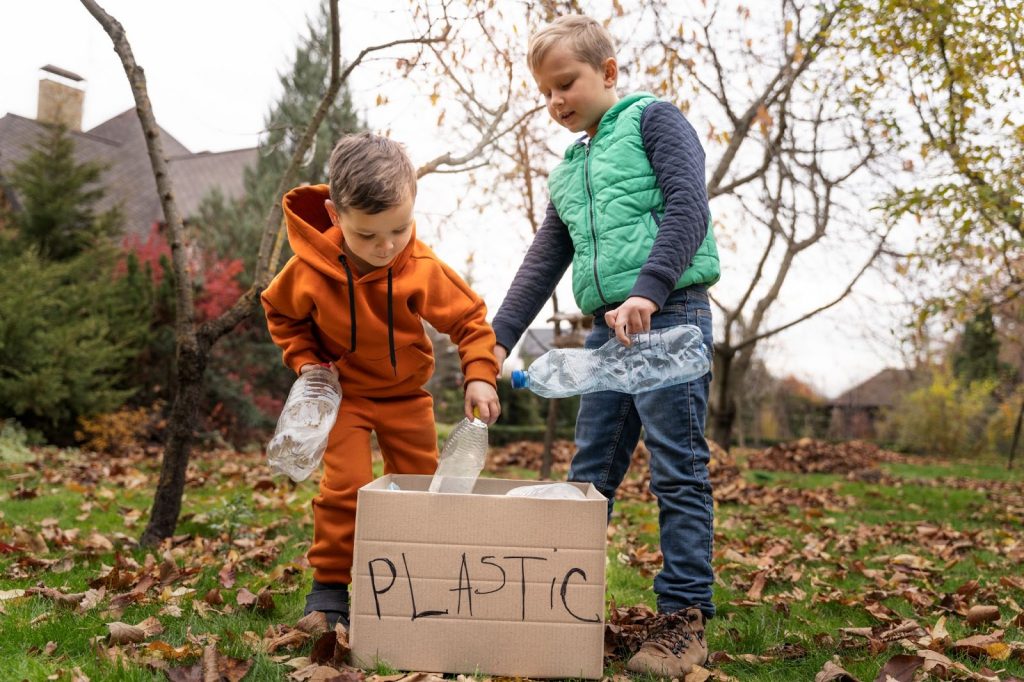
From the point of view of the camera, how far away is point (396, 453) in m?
2.64

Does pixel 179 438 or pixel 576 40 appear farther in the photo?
pixel 179 438

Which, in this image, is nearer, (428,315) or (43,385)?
(428,315)

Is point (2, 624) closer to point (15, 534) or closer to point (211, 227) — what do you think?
point (15, 534)

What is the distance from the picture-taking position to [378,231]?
223cm

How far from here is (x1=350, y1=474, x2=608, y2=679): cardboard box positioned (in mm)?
1936

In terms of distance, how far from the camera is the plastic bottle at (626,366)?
92.0 inches

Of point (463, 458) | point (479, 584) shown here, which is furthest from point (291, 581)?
point (479, 584)

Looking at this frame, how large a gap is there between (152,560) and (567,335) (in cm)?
603

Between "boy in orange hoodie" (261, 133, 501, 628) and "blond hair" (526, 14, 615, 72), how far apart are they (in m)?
0.53

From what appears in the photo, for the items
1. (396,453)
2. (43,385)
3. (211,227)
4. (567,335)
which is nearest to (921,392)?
(567,335)

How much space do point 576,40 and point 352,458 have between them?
143 cm

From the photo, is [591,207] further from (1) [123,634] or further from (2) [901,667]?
(1) [123,634]

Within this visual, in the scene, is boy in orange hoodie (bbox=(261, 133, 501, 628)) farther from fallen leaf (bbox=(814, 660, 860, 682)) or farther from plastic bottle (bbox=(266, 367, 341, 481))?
fallen leaf (bbox=(814, 660, 860, 682))

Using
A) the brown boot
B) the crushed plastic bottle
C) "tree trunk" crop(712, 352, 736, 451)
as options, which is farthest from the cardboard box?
"tree trunk" crop(712, 352, 736, 451)
